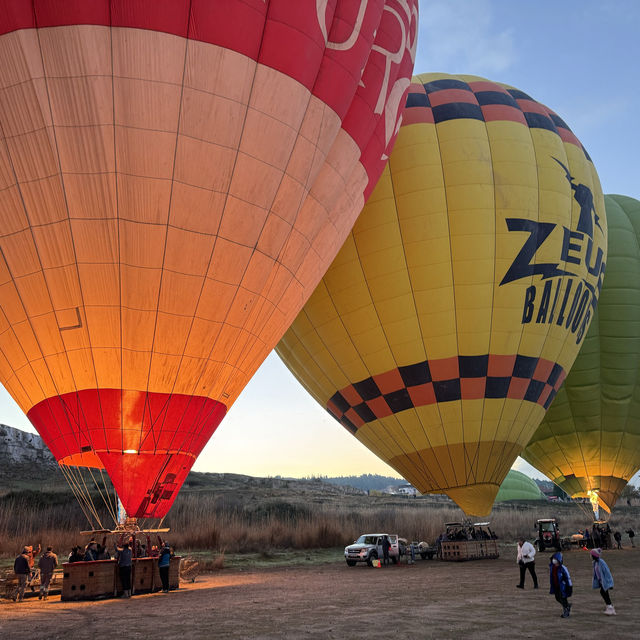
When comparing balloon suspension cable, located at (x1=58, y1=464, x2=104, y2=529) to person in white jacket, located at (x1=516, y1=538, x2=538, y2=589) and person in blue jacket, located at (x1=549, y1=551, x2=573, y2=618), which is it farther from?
person in white jacket, located at (x1=516, y1=538, x2=538, y2=589)

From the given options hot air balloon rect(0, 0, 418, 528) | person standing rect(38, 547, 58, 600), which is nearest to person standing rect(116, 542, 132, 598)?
hot air balloon rect(0, 0, 418, 528)

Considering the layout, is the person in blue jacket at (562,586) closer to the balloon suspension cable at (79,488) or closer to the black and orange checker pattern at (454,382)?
the balloon suspension cable at (79,488)

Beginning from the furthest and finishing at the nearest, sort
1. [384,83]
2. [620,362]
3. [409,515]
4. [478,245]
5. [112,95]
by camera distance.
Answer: [409,515] < [620,362] < [478,245] < [384,83] < [112,95]

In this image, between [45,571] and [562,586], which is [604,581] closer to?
[562,586]

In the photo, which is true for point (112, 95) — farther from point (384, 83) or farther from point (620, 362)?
point (620, 362)

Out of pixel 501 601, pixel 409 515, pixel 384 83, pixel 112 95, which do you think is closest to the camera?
pixel 112 95

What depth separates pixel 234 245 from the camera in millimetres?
8719

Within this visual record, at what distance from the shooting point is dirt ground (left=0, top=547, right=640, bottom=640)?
619 cm

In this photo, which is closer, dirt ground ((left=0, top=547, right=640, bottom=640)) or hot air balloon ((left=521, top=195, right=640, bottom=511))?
dirt ground ((left=0, top=547, right=640, bottom=640))

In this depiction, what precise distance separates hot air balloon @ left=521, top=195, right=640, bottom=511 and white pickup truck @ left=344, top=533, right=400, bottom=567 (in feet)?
24.0

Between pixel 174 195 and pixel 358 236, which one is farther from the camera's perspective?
pixel 358 236

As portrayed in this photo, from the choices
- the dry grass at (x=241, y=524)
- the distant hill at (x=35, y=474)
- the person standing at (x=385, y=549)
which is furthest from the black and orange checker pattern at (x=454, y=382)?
the distant hill at (x=35, y=474)

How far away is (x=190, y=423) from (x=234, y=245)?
2.77 meters

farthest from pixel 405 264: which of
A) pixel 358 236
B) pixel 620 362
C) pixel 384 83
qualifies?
pixel 620 362
